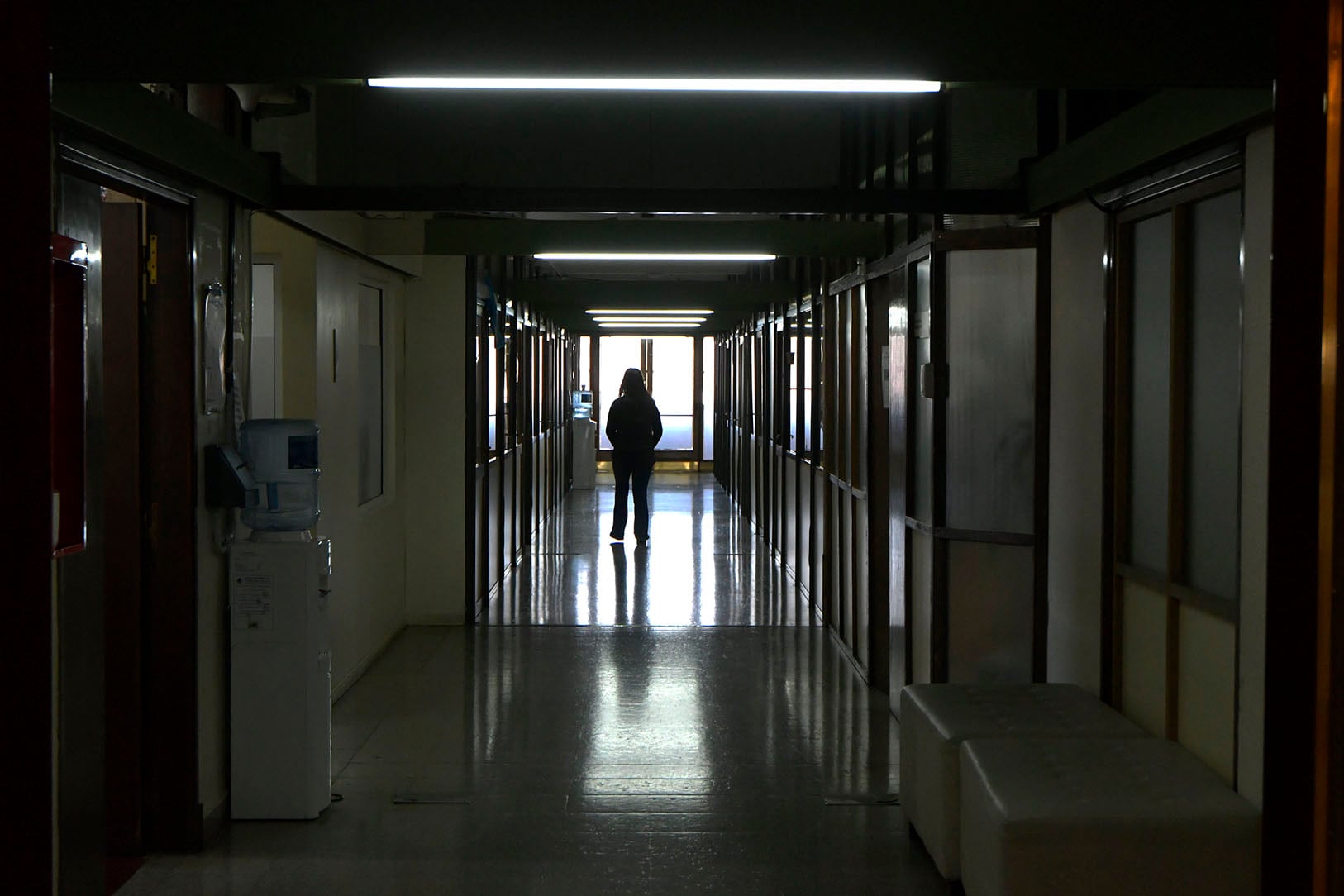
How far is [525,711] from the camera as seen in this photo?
631cm

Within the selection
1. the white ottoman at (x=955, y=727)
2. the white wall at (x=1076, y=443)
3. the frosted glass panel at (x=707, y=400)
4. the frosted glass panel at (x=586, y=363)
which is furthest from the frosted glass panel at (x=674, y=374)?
the white ottoman at (x=955, y=727)

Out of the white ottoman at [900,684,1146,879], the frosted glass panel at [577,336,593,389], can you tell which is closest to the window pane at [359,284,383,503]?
the white ottoman at [900,684,1146,879]

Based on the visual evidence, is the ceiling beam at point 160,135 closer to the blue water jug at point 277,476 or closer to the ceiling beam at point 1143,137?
the blue water jug at point 277,476

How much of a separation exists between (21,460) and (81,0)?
4.70ft

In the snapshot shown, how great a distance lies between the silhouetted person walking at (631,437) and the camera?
43.4 feet

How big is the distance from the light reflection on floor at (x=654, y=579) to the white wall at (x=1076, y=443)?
4035mm

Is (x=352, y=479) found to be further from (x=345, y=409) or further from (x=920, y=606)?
(x=920, y=606)

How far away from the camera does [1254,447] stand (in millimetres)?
3174

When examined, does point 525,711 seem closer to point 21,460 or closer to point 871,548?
point 871,548

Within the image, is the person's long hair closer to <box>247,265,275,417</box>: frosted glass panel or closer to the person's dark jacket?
the person's dark jacket

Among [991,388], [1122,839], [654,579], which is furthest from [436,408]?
[1122,839]

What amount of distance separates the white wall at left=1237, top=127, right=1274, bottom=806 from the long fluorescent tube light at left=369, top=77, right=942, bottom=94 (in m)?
0.84

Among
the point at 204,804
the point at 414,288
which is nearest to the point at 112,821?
the point at 204,804

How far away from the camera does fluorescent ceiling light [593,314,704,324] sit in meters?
17.7
